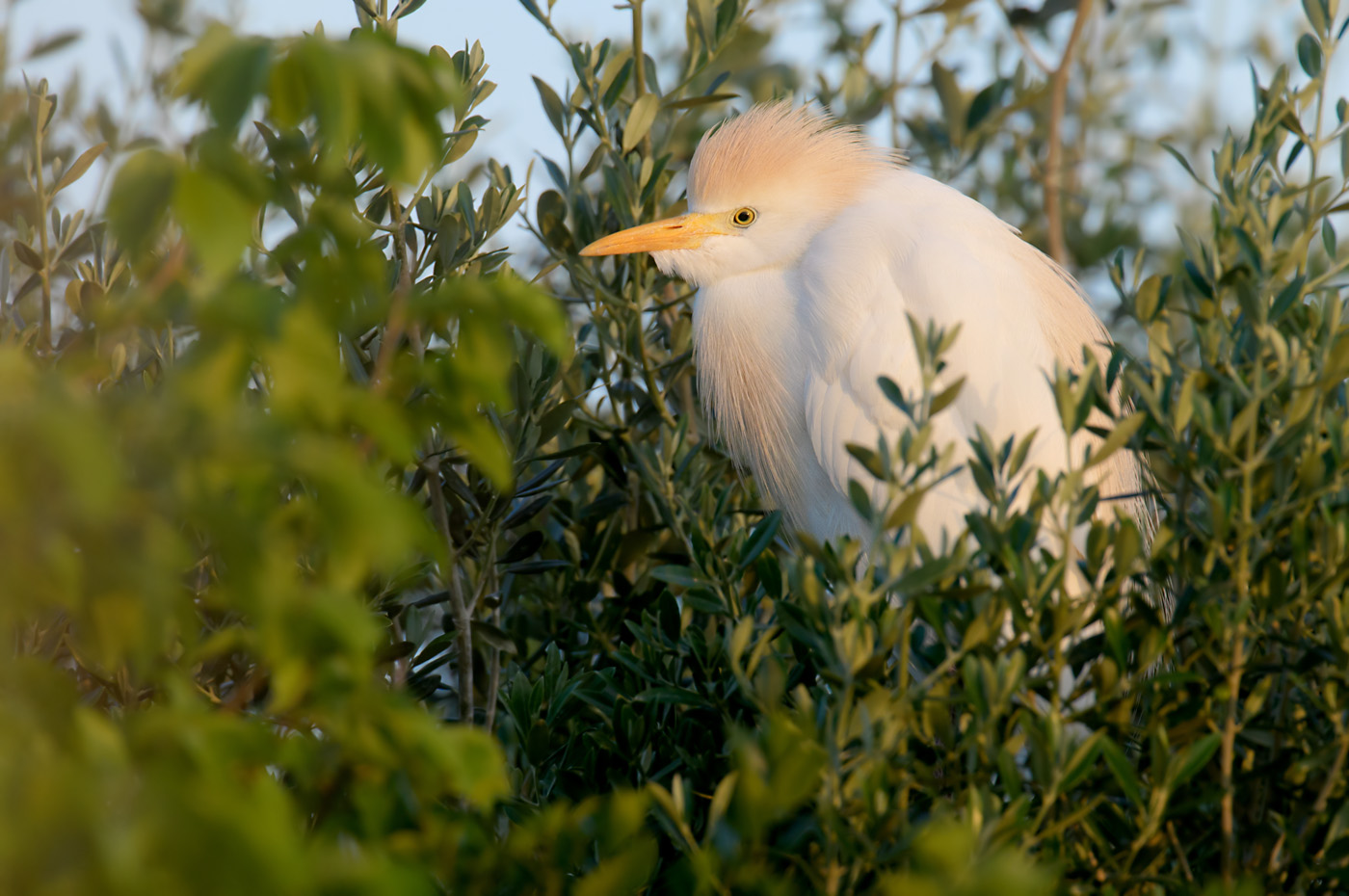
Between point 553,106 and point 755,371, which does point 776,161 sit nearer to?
point 755,371

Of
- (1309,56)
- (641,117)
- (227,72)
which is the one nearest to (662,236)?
(641,117)

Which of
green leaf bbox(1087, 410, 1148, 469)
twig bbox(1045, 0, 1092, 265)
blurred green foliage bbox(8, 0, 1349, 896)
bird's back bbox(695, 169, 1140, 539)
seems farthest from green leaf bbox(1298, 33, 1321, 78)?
twig bbox(1045, 0, 1092, 265)

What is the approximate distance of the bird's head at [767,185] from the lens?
2961 millimetres

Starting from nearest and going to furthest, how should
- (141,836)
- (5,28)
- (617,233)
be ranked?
Answer: (141,836)
(5,28)
(617,233)

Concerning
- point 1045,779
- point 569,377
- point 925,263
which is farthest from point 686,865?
point 925,263

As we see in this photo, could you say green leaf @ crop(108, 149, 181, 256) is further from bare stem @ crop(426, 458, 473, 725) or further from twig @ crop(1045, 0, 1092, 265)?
twig @ crop(1045, 0, 1092, 265)

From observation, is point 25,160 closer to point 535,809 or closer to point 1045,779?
point 535,809

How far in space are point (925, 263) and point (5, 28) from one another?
1.80 m

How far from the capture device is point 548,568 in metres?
2.14

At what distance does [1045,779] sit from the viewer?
3.75ft

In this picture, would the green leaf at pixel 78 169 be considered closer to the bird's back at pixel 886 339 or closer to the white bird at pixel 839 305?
the white bird at pixel 839 305

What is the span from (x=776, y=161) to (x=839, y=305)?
1.76 ft

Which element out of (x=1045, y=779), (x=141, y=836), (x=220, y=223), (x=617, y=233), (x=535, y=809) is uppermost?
(x=220, y=223)

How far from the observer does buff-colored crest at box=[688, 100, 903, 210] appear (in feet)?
9.72
